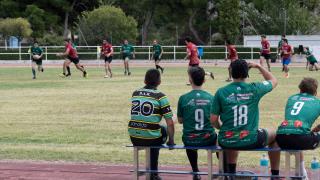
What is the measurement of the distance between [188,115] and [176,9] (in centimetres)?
6094

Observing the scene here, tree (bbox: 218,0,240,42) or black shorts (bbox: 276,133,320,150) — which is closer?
black shorts (bbox: 276,133,320,150)

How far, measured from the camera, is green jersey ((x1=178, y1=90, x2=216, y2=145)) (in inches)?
371

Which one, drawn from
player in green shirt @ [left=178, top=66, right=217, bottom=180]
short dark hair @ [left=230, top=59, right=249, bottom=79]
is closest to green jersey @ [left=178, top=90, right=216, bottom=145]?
player in green shirt @ [left=178, top=66, right=217, bottom=180]

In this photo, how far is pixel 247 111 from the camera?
8.88m

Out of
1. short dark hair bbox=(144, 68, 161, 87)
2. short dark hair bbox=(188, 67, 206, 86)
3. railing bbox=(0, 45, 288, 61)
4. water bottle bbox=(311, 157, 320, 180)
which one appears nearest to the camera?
water bottle bbox=(311, 157, 320, 180)

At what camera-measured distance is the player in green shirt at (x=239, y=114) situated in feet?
28.9

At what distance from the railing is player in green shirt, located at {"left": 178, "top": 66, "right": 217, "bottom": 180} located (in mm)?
45533

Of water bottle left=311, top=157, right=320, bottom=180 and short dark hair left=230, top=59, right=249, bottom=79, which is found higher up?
short dark hair left=230, top=59, right=249, bottom=79

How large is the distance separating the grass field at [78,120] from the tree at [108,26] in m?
30.7

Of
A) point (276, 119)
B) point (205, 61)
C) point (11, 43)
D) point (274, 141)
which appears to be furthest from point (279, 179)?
point (11, 43)

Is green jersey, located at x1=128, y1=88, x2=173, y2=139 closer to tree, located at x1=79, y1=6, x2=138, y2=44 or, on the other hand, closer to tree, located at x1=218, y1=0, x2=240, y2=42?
tree, located at x1=79, y1=6, x2=138, y2=44

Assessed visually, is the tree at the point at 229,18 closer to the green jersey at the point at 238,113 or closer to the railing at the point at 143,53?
the railing at the point at 143,53

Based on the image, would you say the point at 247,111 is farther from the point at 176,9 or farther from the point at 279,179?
the point at 176,9

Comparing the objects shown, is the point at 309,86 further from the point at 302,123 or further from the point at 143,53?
the point at 143,53
